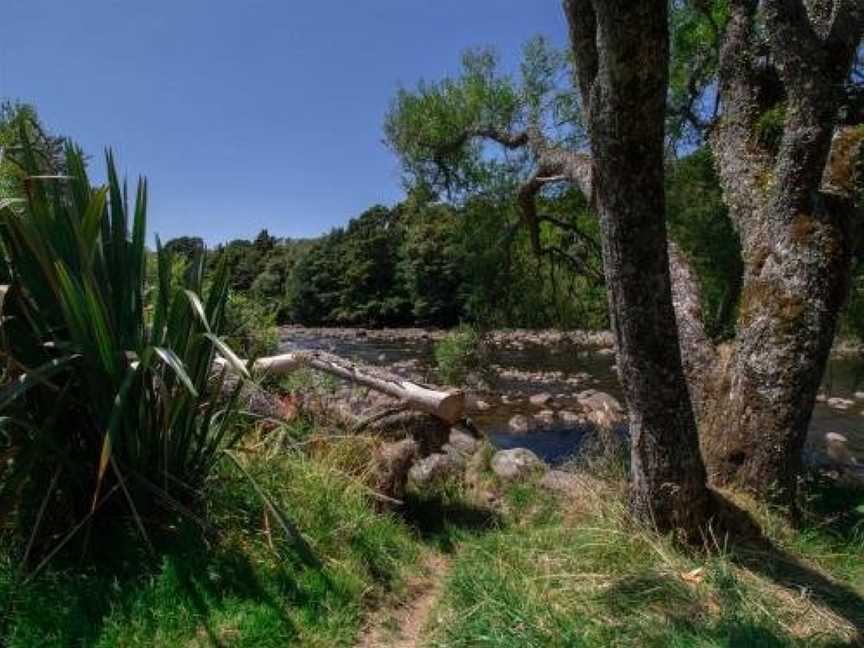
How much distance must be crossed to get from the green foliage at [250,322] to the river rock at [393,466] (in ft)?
13.2

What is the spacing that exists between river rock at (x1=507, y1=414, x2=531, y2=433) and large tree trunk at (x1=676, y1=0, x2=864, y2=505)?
6831 millimetres

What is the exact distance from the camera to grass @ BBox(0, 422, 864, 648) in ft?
8.48

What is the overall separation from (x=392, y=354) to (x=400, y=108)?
1587cm

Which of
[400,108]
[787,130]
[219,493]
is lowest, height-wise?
[219,493]

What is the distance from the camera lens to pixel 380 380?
5.97 m

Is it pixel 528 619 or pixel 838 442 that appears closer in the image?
pixel 528 619

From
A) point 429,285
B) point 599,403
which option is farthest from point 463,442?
point 429,285

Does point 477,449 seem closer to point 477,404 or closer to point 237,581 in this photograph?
point 237,581

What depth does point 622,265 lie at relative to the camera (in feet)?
12.0

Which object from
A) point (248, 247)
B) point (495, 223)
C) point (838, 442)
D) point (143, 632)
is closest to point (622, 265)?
point (143, 632)

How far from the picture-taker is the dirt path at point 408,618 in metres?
3.03

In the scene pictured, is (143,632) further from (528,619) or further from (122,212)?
(122,212)

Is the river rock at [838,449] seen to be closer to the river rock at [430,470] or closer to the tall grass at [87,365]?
the river rock at [430,470]

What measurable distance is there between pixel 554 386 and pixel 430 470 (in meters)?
11.2
